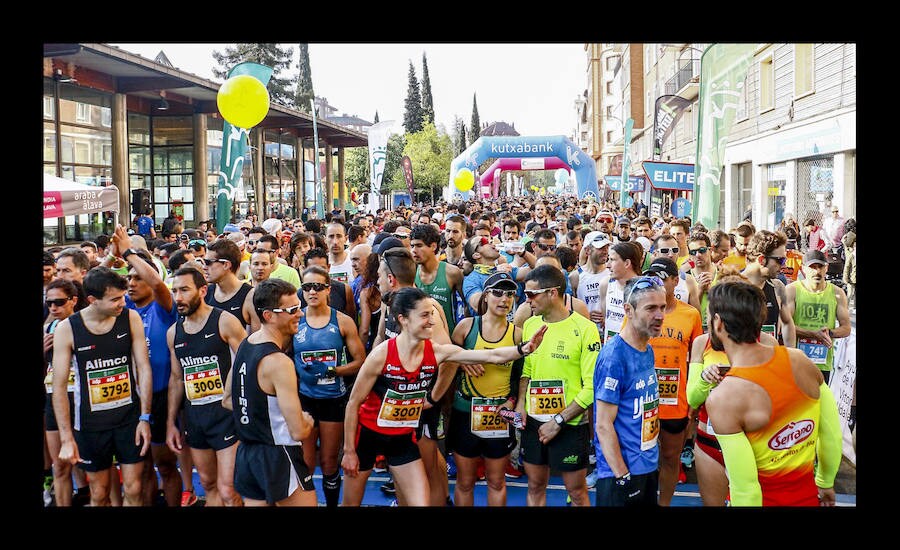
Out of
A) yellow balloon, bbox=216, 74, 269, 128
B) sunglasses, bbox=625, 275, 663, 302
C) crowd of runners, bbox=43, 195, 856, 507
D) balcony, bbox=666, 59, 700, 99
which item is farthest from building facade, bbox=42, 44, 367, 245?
balcony, bbox=666, 59, 700, 99

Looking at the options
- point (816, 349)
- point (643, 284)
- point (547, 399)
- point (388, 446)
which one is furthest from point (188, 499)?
point (816, 349)

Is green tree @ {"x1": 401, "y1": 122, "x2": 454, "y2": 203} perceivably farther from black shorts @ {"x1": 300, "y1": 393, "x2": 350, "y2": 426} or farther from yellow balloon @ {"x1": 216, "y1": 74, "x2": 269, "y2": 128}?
black shorts @ {"x1": 300, "y1": 393, "x2": 350, "y2": 426}

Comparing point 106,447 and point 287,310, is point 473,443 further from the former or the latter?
point 106,447

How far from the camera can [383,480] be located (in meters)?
6.62

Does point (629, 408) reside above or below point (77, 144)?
below

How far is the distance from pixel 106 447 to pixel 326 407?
1456 mm

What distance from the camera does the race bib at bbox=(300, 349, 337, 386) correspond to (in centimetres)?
530

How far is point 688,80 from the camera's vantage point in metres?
31.7

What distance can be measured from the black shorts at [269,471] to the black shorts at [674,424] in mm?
2493

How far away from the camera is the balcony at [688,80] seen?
30084 millimetres

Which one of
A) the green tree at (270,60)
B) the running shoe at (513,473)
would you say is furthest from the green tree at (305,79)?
the running shoe at (513,473)

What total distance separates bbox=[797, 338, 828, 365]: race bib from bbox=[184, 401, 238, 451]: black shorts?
15.6ft
